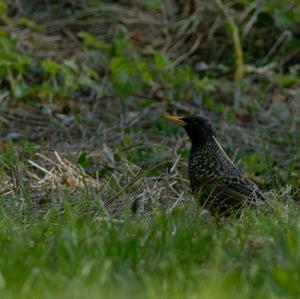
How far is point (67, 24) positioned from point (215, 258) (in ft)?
23.9

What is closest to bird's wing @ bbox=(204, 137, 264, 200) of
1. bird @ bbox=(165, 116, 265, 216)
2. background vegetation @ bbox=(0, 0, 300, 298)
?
bird @ bbox=(165, 116, 265, 216)

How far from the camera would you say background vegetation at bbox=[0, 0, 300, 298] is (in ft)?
12.7

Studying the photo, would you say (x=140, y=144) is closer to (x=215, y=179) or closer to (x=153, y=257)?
(x=215, y=179)

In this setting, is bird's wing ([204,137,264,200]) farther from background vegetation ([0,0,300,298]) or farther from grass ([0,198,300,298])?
grass ([0,198,300,298])

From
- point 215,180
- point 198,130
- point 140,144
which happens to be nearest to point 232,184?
point 215,180

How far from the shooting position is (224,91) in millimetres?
9484

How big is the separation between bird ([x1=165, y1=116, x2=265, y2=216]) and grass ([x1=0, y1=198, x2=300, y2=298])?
2.26 ft

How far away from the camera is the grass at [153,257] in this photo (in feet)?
12.0

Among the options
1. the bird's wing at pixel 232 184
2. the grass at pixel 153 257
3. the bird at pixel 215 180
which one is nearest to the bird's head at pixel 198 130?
the bird at pixel 215 180

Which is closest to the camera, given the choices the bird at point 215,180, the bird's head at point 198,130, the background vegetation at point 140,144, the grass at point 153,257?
the grass at point 153,257

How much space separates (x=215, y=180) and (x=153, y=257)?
5.91ft

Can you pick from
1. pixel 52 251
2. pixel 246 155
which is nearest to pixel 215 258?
pixel 52 251

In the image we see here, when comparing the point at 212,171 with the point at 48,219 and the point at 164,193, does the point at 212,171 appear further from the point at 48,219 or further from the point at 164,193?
the point at 48,219

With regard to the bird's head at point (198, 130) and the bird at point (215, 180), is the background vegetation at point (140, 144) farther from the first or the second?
the bird's head at point (198, 130)
